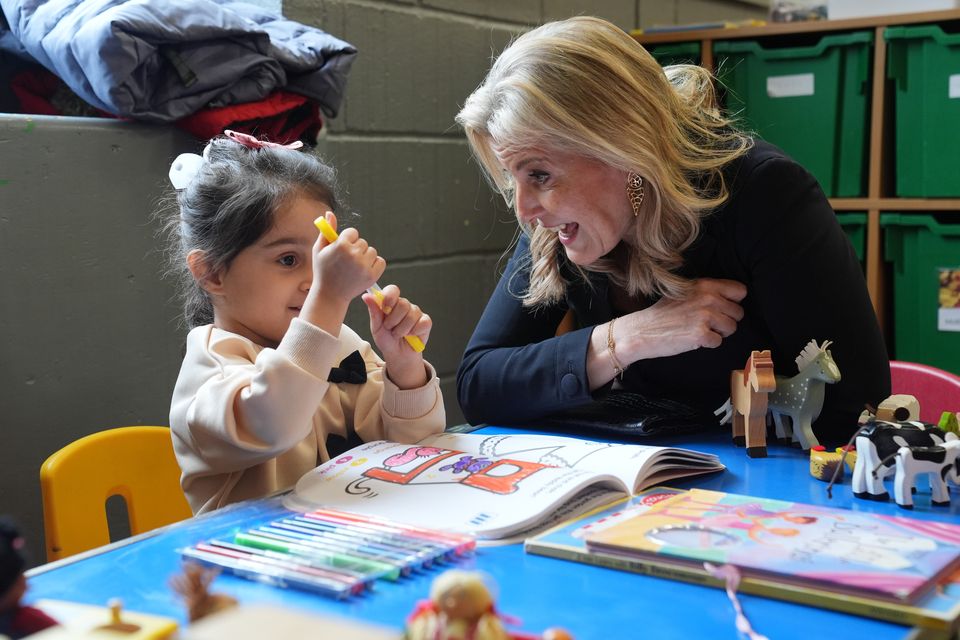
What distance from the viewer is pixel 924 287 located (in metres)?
2.59

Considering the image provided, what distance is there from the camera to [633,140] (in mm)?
1328

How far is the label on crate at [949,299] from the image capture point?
2.55m

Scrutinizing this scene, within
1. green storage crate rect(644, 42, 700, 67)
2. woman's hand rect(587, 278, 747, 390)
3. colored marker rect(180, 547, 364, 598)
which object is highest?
green storage crate rect(644, 42, 700, 67)

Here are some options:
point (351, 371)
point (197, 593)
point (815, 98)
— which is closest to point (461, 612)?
point (197, 593)

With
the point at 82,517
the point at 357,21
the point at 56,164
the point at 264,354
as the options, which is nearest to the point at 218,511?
the point at 264,354

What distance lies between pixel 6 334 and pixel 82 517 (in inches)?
20.4

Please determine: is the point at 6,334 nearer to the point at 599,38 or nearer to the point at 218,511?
the point at 218,511

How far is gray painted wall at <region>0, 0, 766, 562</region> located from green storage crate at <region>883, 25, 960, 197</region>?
3.78 ft

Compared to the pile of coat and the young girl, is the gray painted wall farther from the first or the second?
the young girl

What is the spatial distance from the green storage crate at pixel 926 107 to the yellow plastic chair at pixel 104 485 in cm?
201

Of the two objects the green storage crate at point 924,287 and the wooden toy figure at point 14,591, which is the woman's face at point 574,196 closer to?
the wooden toy figure at point 14,591

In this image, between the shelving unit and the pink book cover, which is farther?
the shelving unit

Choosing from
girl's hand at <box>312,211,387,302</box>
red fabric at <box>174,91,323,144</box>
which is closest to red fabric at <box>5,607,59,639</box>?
girl's hand at <box>312,211,387,302</box>

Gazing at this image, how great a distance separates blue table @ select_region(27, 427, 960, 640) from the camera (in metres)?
0.72
